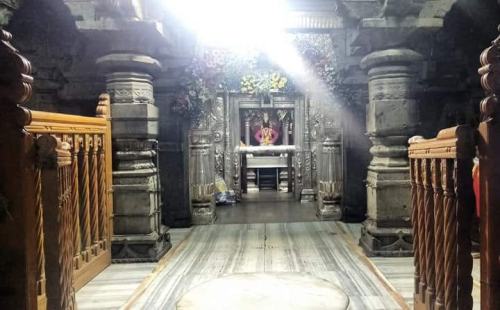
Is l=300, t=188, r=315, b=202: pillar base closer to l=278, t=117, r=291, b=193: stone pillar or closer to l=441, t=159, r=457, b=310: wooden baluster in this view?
l=278, t=117, r=291, b=193: stone pillar

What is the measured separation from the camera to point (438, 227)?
84.0 inches

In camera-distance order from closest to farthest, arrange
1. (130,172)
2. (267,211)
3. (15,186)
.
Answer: (15,186) < (130,172) < (267,211)

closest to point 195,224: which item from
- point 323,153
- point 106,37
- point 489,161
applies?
point 323,153

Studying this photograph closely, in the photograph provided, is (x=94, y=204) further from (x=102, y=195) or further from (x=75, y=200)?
(x=75, y=200)

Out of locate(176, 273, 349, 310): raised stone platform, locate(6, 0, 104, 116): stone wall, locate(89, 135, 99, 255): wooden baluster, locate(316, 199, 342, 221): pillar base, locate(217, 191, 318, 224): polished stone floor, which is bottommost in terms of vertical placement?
locate(217, 191, 318, 224): polished stone floor

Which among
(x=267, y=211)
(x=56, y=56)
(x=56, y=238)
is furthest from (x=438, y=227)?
(x=267, y=211)

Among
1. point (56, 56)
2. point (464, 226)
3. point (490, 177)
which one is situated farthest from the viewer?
point (56, 56)

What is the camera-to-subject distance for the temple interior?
181 centimetres

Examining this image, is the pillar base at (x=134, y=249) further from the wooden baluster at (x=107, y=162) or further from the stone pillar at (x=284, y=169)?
the stone pillar at (x=284, y=169)

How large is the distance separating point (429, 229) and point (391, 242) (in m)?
2.07

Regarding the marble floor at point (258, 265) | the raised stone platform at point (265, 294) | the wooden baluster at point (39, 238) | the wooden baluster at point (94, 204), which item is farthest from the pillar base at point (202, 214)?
the wooden baluster at point (39, 238)

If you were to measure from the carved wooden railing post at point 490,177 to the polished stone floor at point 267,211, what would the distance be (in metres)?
4.59

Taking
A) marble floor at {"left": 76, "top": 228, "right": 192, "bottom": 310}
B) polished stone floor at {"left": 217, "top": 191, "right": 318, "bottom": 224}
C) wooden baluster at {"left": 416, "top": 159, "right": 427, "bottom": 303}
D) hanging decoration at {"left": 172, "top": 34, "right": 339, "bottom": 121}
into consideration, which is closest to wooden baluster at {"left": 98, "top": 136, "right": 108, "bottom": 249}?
marble floor at {"left": 76, "top": 228, "right": 192, "bottom": 310}

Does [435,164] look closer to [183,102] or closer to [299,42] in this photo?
[183,102]
